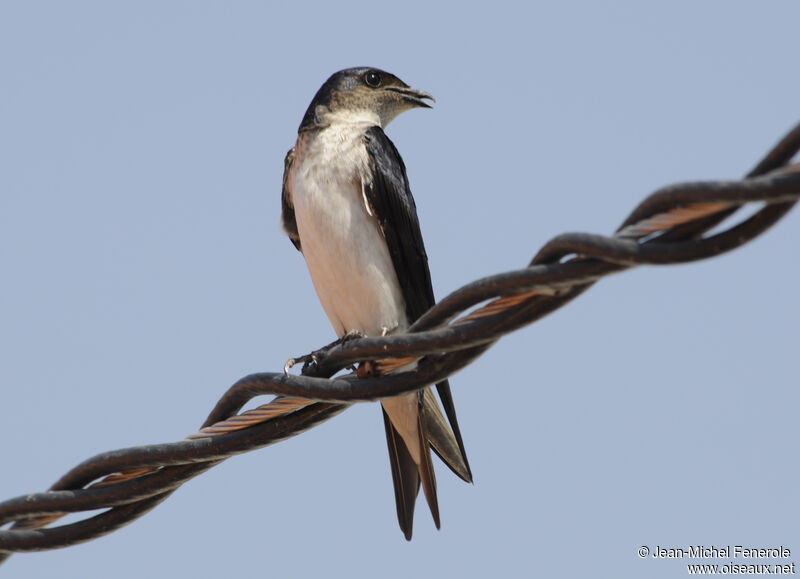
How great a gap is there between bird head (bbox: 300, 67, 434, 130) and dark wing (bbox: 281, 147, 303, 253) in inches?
9.4

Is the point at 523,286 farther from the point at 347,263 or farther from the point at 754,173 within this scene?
the point at 347,263

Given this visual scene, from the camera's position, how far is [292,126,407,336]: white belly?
18.9ft

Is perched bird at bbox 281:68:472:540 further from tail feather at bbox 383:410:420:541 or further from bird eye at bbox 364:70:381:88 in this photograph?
bird eye at bbox 364:70:381:88

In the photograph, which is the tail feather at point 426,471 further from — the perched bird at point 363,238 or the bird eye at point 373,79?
the bird eye at point 373,79

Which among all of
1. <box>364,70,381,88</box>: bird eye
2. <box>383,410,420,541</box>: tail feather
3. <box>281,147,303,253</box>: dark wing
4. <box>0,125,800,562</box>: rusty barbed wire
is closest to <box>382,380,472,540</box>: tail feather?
<box>383,410,420,541</box>: tail feather

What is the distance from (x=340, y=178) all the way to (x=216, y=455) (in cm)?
241

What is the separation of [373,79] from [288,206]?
1.16m

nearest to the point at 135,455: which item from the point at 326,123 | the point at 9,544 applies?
the point at 9,544

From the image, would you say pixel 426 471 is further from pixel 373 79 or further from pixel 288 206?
pixel 373 79

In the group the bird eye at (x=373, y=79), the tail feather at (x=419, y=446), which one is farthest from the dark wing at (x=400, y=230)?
the bird eye at (x=373, y=79)

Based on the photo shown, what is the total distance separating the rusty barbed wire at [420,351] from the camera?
2547 mm

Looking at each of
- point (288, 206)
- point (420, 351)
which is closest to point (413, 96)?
point (288, 206)

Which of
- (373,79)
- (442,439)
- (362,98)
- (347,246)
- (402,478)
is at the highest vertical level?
(373,79)

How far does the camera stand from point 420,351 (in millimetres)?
3266
